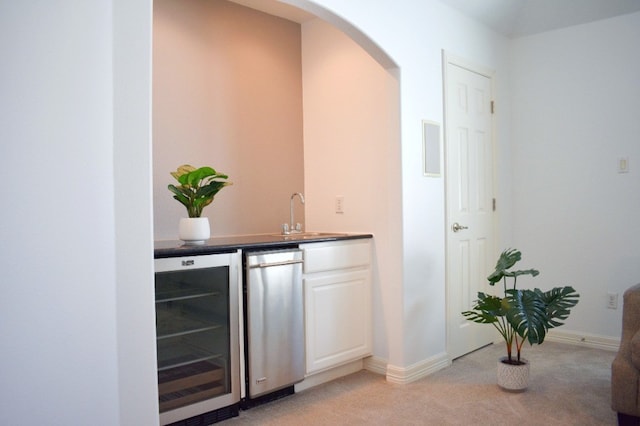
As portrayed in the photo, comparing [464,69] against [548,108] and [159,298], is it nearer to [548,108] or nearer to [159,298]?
[548,108]

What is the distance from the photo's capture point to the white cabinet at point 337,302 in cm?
297

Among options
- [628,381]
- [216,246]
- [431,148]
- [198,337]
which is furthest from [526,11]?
[198,337]

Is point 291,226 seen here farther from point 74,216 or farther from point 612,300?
point 612,300

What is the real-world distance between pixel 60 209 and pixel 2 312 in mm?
361

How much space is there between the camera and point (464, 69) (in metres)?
3.75

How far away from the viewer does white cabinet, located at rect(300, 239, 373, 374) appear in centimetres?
297

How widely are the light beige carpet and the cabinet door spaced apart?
189mm

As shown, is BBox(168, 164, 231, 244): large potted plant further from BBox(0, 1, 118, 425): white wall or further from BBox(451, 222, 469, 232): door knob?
BBox(451, 222, 469, 232): door knob

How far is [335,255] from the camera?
10.2 feet

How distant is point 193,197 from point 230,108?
991mm

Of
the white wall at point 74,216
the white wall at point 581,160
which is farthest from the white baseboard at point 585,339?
the white wall at point 74,216

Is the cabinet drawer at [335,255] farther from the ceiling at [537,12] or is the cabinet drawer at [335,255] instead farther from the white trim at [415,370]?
the ceiling at [537,12]

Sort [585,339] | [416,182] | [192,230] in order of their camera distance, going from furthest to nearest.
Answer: [585,339], [416,182], [192,230]

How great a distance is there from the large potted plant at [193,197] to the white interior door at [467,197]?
5.81ft
